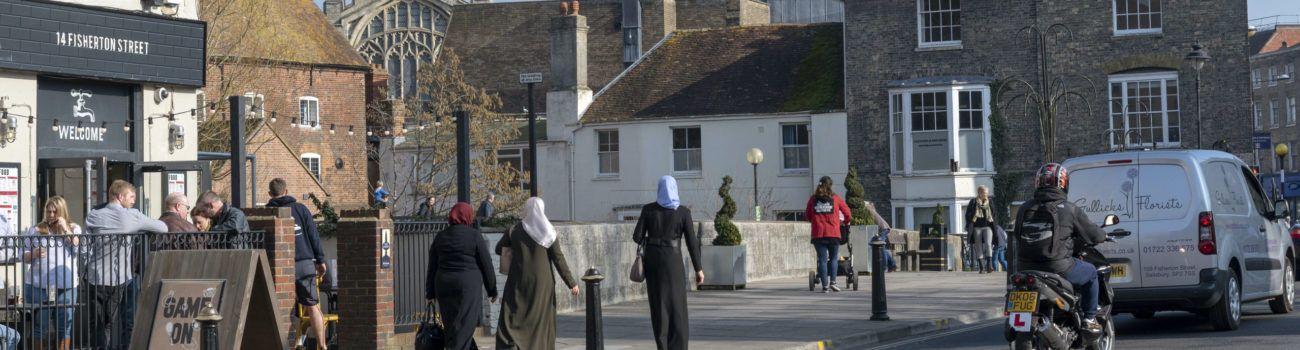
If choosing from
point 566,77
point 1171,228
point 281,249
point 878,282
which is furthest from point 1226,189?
point 566,77

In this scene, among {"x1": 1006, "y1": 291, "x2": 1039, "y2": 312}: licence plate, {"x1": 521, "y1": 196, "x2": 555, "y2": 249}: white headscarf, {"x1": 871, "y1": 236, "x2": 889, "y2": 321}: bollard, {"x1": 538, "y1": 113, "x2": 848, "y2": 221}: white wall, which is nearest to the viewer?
{"x1": 1006, "y1": 291, "x2": 1039, "y2": 312}: licence plate

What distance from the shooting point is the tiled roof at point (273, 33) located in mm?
31984

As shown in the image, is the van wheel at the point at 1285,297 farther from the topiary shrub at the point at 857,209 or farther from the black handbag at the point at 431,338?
the topiary shrub at the point at 857,209

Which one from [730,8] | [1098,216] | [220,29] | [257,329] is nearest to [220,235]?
[257,329]

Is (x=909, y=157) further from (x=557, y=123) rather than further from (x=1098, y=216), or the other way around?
(x=1098, y=216)

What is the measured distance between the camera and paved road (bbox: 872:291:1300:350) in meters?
12.7

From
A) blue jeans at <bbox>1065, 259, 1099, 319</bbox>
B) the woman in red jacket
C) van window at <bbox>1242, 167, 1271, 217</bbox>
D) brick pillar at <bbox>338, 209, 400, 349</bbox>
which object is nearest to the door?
brick pillar at <bbox>338, 209, 400, 349</bbox>

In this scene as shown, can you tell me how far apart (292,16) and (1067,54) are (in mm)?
24289

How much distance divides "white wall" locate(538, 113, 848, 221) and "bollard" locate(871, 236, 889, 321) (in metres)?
25.8

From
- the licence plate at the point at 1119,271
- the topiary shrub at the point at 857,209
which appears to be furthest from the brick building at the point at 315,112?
the licence plate at the point at 1119,271

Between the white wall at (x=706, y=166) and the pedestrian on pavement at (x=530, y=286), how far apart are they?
97.7 ft

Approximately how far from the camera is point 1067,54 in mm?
39375

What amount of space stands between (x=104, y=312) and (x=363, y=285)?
2.38 m

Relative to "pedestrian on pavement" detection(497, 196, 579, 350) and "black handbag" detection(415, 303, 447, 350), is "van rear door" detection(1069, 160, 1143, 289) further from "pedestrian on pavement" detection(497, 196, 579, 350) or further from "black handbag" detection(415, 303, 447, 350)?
"black handbag" detection(415, 303, 447, 350)
